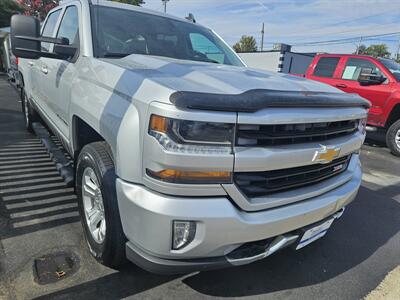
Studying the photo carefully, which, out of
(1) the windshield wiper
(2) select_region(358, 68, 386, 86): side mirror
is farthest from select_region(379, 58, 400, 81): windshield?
(1) the windshield wiper

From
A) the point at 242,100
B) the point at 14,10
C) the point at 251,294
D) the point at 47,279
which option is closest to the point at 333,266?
the point at 251,294

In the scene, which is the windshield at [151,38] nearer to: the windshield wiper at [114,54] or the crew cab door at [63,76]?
the windshield wiper at [114,54]

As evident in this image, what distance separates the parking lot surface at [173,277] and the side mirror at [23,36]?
57.8 inches

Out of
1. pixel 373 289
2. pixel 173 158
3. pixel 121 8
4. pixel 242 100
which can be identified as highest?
pixel 121 8

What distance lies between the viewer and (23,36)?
2.82 meters

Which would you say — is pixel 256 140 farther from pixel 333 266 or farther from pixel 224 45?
pixel 224 45

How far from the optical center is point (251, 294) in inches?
90.7

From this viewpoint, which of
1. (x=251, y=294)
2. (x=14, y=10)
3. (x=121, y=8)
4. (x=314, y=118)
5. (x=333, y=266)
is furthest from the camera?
(x=14, y=10)

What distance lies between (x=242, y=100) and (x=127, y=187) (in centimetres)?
77

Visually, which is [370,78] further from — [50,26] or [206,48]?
[50,26]

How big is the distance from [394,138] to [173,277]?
625 cm

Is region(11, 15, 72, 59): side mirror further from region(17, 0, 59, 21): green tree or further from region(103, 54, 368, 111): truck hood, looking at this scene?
region(17, 0, 59, 21): green tree

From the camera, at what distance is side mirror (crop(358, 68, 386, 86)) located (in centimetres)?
718

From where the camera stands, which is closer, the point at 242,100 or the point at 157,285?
the point at 242,100
